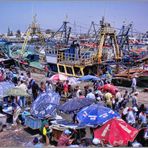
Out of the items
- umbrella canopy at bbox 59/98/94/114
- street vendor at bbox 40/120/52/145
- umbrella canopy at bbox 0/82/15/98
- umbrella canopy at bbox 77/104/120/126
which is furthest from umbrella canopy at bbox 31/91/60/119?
umbrella canopy at bbox 0/82/15/98

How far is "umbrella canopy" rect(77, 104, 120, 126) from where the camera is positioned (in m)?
12.0

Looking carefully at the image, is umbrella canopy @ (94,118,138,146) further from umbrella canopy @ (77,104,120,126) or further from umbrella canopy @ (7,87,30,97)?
umbrella canopy @ (7,87,30,97)

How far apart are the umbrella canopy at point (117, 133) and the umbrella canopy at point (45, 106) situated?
9.78 feet

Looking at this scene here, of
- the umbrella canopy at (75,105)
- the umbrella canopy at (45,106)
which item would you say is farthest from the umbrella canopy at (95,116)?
the umbrella canopy at (45,106)

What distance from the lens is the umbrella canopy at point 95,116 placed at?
39.3 ft

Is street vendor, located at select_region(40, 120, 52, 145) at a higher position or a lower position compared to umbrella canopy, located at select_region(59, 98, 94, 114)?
lower

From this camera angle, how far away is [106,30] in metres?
32.3

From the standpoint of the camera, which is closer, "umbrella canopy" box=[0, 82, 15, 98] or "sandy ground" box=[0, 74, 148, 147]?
"sandy ground" box=[0, 74, 148, 147]

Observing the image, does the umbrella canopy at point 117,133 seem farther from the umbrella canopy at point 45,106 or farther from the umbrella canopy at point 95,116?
the umbrella canopy at point 45,106

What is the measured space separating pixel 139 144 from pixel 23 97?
778 centimetres

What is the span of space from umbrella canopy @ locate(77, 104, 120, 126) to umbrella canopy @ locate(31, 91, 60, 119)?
1822 millimetres

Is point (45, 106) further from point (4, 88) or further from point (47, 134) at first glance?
point (4, 88)

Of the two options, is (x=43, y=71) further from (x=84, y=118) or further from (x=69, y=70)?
(x=84, y=118)

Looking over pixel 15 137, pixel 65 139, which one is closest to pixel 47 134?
pixel 65 139
